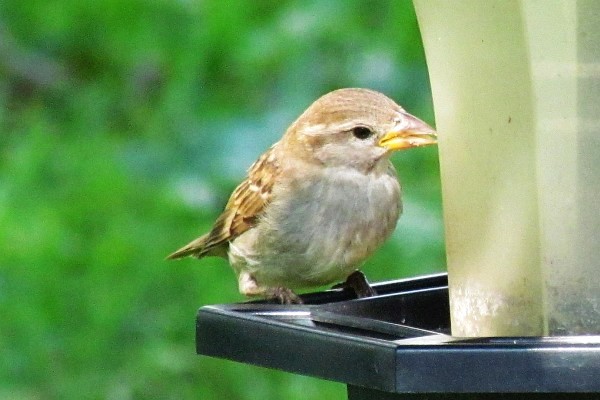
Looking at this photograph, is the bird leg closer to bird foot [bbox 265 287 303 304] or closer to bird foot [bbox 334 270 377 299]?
bird foot [bbox 265 287 303 304]

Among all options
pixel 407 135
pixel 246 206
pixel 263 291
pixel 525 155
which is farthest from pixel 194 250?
pixel 525 155

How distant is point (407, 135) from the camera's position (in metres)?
4.01

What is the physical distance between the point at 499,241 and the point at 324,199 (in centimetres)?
129

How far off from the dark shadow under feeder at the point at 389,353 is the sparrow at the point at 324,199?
2.76 ft

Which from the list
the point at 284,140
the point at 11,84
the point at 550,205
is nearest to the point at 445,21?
the point at 550,205

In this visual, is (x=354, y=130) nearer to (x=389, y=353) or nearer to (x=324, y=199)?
(x=324, y=199)

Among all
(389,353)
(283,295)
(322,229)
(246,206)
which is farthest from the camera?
(246,206)

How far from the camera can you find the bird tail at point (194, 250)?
4922mm

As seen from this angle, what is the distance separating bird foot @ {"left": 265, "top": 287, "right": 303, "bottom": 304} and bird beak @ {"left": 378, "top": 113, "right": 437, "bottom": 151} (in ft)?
1.61

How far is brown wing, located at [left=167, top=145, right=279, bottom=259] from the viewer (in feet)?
14.4

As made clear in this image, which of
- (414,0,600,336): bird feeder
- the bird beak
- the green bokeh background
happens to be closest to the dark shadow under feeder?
(414,0,600,336): bird feeder

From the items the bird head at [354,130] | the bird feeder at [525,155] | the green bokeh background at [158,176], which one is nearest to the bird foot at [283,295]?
the bird head at [354,130]

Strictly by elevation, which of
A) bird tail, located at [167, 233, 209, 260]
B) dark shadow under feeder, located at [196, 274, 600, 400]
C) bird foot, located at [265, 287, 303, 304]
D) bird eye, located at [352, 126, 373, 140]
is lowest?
dark shadow under feeder, located at [196, 274, 600, 400]

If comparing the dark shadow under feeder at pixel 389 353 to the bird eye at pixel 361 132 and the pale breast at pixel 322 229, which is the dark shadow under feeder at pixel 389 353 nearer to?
the pale breast at pixel 322 229
